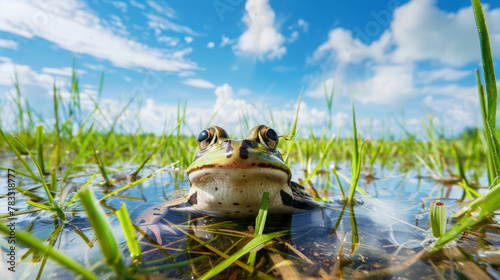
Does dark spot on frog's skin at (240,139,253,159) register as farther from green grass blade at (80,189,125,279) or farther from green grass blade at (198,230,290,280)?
green grass blade at (80,189,125,279)

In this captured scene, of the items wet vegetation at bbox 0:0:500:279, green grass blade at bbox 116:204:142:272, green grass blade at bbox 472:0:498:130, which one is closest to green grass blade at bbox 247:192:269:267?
wet vegetation at bbox 0:0:500:279

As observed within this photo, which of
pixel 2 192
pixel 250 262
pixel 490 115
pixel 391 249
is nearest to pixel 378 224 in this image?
pixel 391 249

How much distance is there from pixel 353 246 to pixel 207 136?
1.23 m

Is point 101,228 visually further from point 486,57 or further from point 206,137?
point 486,57

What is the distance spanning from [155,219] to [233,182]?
75 cm

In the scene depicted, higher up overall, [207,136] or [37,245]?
[207,136]

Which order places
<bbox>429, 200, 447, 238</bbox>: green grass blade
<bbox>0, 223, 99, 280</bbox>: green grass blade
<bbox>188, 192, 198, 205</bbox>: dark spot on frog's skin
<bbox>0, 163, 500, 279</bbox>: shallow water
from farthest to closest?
<bbox>188, 192, 198, 205</bbox>: dark spot on frog's skin < <bbox>429, 200, 447, 238</bbox>: green grass blade < <bbox>0, 163, 500, 279</bbox>: shallow water < <bbox>0, 223, 99, 280</bbox>: green grass blade

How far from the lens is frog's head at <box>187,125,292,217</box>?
1447 mm

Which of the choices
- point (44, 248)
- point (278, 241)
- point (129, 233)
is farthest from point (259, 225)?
point (44, 248)

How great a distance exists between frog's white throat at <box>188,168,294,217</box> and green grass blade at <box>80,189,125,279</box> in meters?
0.72

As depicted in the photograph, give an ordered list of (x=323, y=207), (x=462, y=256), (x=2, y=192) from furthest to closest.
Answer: (x=2, y=192) < (x=323, y=207) < (x=462, y=256)

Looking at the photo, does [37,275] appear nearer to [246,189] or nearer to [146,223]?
[146,223]

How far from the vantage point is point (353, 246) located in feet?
4.44

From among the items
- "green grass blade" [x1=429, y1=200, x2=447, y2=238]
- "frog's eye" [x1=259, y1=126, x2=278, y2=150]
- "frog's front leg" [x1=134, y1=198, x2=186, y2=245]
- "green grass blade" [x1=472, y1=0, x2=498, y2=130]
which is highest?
"green grass blade" [x1=472, y1=0, x2=498, y2=130]
